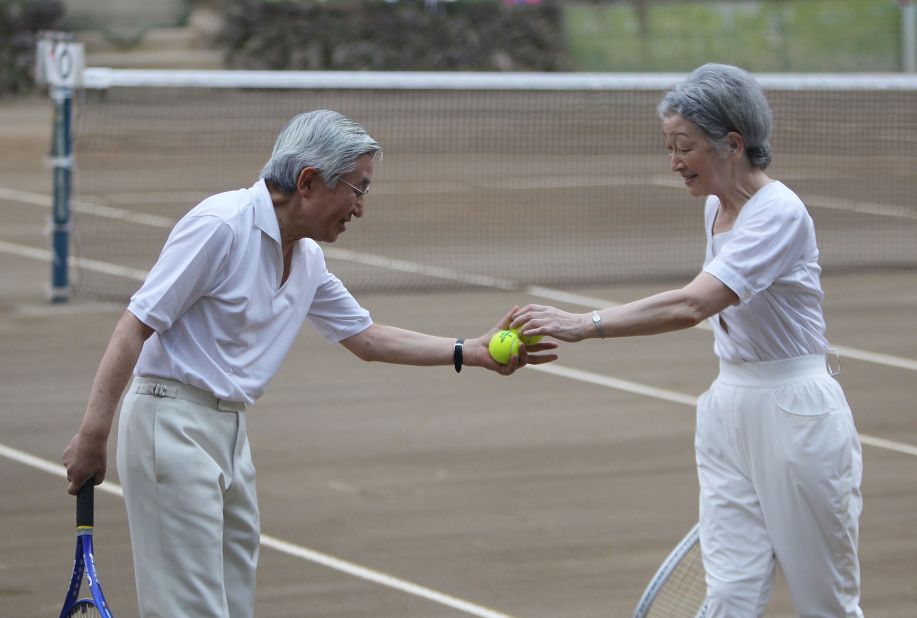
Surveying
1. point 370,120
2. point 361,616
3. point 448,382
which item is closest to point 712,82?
point 361,616

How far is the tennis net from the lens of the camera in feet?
44.1

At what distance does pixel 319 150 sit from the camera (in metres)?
4.04

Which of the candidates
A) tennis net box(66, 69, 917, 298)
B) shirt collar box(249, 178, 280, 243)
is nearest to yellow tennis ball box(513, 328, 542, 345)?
shirt collar box(249, 178, 280, 243)

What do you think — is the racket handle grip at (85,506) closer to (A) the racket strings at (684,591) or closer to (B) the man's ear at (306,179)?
(B) the man's ear at (306,179)

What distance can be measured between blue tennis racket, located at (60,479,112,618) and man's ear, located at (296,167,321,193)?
39.4 inches

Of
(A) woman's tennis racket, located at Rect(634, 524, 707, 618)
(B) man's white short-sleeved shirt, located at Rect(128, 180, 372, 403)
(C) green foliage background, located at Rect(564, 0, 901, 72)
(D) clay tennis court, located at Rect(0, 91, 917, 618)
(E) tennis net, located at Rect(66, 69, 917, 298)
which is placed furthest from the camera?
(C) green foliage background, located at Rect(564, 0, 901, 72)

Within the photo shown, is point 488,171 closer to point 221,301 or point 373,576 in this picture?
point 373,576

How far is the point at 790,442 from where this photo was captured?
415 centimetres

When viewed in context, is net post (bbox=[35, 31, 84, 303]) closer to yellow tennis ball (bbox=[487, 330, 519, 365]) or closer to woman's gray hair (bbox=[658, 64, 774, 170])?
yellow tennis ball (bbox=[487, 330, 519, 365])

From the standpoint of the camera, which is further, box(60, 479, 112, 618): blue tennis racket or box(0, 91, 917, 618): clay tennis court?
box(0, 91, 917, 618): clay tennis court

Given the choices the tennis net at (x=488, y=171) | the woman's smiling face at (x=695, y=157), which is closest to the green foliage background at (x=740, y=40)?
the tennis net at (x=488, y=171)

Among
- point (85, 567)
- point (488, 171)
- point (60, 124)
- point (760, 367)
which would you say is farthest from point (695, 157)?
point (488, 171)

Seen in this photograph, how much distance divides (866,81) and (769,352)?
9867mm

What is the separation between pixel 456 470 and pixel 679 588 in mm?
2997
